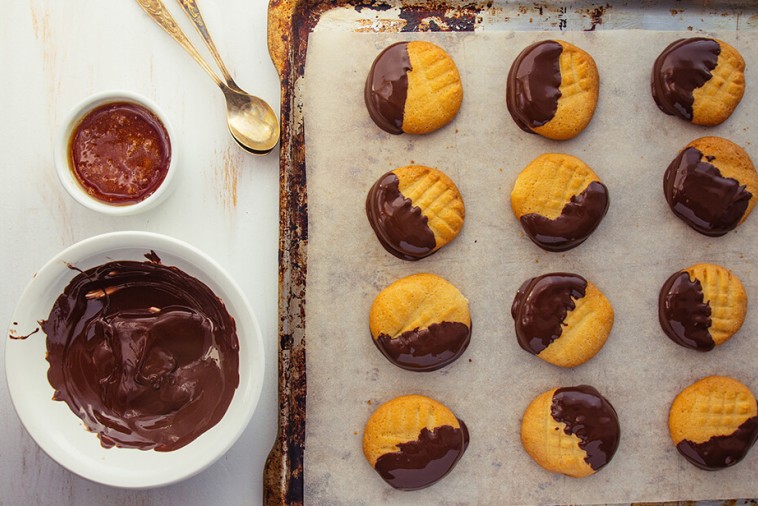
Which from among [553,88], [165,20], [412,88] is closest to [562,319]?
[553,88]

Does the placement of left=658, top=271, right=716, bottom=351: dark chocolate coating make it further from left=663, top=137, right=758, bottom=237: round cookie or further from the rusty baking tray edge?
the rusty baking tray edge

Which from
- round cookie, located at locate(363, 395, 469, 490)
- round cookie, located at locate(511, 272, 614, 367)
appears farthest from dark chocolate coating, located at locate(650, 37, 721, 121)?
round cookie, located at locate(363, 395, 469, 490)

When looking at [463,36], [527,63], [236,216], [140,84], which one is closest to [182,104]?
[140,84]

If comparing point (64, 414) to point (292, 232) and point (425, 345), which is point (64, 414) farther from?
point (425, 345)

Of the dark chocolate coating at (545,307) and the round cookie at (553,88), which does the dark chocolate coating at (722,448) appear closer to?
the dark chocolate coating at (545,307)

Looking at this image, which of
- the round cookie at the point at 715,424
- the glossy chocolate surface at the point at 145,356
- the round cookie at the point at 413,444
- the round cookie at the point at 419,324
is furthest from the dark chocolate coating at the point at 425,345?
→ the round cookie at the point at 715,424

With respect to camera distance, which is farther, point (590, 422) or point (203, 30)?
point (203, 30)
